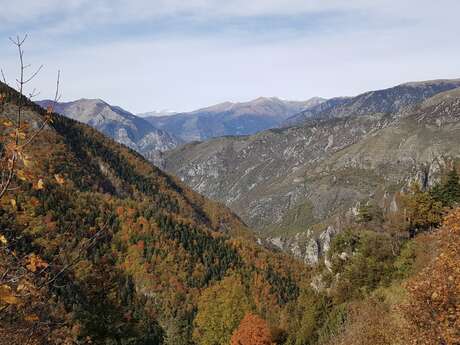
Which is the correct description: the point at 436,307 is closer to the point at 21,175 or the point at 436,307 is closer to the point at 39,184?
the point at 39,184

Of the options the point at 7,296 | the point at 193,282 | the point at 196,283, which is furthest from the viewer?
the point at 196,283

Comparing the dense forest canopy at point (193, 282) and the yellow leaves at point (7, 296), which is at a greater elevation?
the yellow leaves at point (7, 296)

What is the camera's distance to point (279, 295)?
191 metres

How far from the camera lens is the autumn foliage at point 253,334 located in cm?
8138

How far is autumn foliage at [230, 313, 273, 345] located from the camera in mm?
81375

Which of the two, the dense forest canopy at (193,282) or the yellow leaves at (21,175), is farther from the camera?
the dense forest canopy at (193,282)

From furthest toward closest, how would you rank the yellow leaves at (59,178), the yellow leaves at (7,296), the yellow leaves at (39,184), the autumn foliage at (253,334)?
1. the autumn foliage at (253,334)
2. the yellow leaves at (59,178)
3. the yellow leaves at (39,184)
4. the yellow leaves at (7,296)

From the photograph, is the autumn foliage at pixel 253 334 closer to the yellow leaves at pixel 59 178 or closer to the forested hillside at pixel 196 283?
the forested hillside at pixel 196 283

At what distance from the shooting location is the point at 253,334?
268 feet

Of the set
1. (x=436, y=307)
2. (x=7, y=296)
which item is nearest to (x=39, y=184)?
(x=7, y=296)

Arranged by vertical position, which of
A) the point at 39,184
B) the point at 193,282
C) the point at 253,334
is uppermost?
the point at 39,184

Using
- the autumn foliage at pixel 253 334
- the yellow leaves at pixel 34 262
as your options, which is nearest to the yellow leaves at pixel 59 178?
the yellow leaves at pixel 34 262

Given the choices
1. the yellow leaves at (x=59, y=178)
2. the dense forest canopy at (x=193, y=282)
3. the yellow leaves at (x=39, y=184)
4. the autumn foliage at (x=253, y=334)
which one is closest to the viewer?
the yellow leaves at (x=39, y=184)

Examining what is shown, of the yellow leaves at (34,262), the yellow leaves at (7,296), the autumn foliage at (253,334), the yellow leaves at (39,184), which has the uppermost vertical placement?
the yellow leaves at (39,184)
